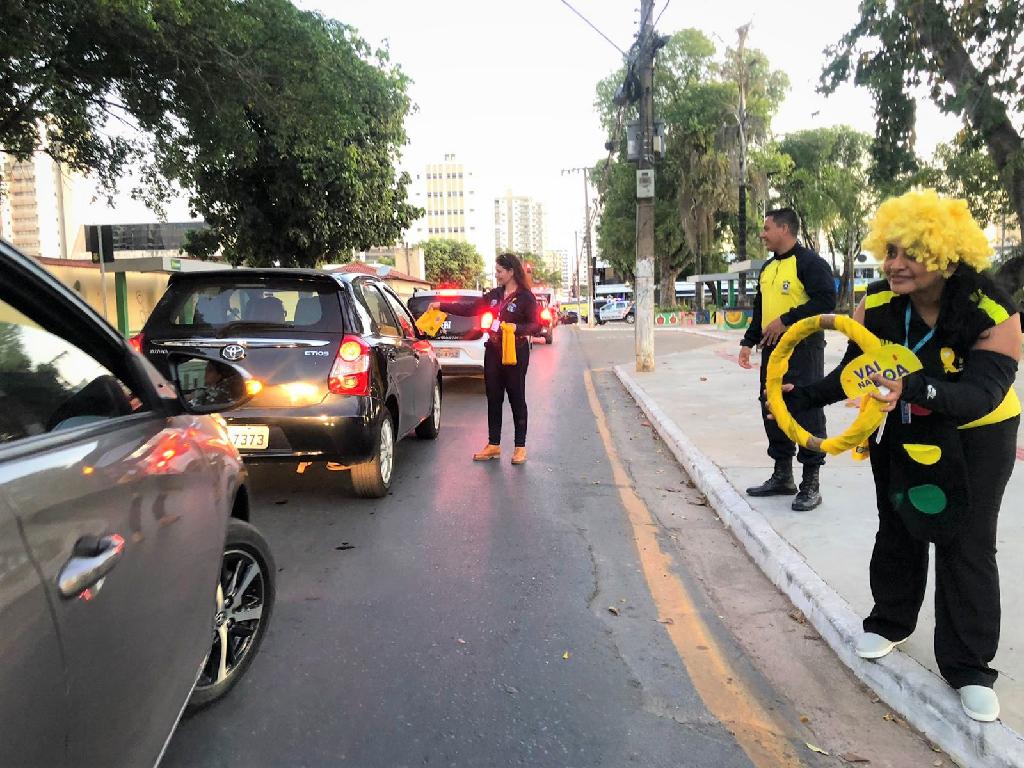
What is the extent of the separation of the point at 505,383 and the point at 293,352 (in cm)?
228

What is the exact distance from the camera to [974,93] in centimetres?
1116

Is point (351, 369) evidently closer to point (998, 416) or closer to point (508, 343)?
point (508, 343)

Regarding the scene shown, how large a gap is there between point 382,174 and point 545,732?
19.2 m

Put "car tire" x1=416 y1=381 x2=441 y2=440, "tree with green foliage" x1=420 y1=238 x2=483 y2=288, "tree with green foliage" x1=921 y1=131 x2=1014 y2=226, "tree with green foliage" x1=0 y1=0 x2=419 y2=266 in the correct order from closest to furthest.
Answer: "car tire" x1=416 y1=381 x2=441 y2=440, "tree with green foliage" x1=0 y1=0 x2=419 y2=266, "tree with green foliage" x1=921 y1=131 x2=1014 y2=226, "tree with green foliage" x1=420 y1=238 x2=483 y2=288

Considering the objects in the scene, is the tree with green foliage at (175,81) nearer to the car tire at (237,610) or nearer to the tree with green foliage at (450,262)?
the car tire at (237,610)

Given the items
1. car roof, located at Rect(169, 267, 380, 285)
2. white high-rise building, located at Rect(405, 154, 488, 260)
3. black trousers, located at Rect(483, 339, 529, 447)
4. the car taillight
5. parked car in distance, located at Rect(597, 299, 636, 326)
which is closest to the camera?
the car taillight

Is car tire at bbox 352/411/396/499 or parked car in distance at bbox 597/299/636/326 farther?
parked car in distance at bbox 597/299/636/326

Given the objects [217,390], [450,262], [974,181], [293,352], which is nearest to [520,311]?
[293,352]

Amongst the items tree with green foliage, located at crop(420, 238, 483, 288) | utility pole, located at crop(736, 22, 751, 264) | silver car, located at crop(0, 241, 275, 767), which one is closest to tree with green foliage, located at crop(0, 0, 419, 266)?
→ silver car, located at crop(0, 241, 275, 767)

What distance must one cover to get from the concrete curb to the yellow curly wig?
4.84 feet

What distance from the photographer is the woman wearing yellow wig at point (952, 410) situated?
7.80 feet

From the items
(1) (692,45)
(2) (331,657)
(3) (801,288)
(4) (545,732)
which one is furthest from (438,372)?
(1) (692,45)

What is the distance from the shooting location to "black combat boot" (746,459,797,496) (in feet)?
17.5

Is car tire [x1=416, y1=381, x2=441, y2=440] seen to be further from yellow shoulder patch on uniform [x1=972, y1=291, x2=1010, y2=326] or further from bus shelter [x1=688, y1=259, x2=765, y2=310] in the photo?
bus shelter [x1=688, y1=259, x2=765, y2=310]
